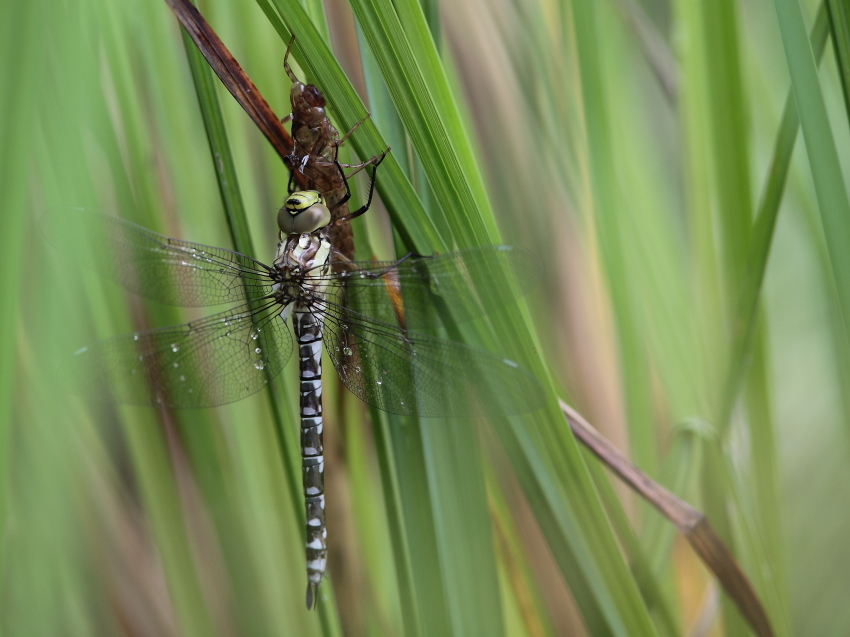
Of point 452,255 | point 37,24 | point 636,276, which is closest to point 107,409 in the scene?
point 37,24

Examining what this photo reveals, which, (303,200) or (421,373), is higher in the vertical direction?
(303,200)

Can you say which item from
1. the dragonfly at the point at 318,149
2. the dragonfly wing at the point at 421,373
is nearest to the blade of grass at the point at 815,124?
the dragonfly wing at the point at 421,373

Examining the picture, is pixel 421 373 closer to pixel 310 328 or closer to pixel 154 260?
pixel 310 328

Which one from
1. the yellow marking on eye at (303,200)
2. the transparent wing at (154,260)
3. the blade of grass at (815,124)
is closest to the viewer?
the blade of grass at (815,124)

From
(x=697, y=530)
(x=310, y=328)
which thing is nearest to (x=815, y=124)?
(x=697, y=530)

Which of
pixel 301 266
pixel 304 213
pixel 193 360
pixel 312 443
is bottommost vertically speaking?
pixel 312 443

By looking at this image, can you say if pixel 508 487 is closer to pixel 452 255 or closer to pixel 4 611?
pixel 452 255

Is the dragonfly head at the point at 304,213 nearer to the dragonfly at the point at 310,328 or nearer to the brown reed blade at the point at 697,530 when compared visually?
the dragonfly at the point at 310,328
